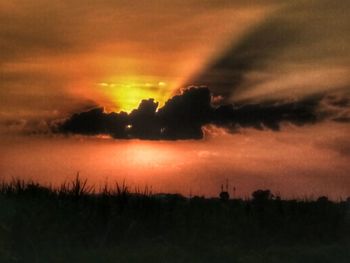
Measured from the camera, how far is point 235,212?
64.3 ft

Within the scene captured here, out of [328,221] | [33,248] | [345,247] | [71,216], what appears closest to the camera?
[33,248]

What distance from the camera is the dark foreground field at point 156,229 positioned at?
55.0 ft

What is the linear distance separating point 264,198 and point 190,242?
337cm

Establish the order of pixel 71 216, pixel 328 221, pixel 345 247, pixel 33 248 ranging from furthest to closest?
pixel 328 221, pixel 345 247, pixel 71 216, pixel 33 248

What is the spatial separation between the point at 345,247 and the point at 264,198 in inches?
97.9

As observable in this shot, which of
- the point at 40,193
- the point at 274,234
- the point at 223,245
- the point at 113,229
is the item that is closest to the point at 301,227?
the point at 274,234

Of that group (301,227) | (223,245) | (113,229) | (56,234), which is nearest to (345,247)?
(301,227)

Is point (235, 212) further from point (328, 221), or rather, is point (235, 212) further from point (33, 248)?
point (33, 248)

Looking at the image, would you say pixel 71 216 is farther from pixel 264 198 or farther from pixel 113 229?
pixel 264 198

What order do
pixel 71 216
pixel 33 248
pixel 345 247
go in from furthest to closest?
1. pixel 345 247
2. pixel 71 216
3. pixel 33 248

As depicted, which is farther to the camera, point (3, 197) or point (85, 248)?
point (3, 197)

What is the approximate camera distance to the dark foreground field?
660 inches

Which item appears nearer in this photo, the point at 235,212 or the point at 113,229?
the point at 113,229

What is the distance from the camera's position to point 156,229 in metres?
18.4
